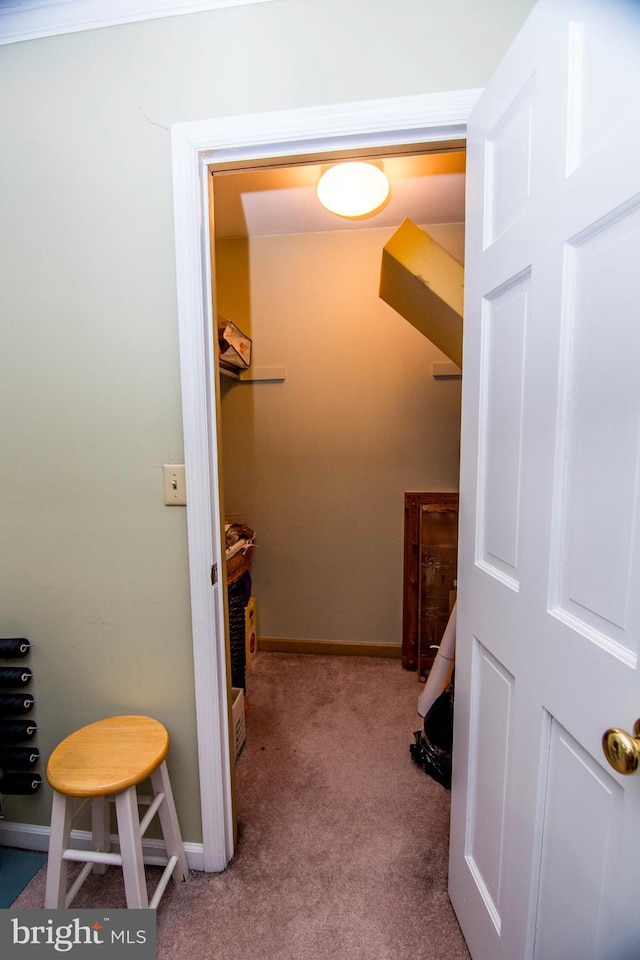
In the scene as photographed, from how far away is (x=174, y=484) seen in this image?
1.22 metres

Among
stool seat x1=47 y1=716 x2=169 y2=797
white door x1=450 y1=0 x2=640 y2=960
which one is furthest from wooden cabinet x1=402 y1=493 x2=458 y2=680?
stool seat x1=47 y1=716 x2=169 y2=797

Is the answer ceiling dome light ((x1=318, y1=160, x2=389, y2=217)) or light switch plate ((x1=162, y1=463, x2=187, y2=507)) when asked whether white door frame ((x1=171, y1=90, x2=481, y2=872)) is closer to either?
light switch plate ((x1=162, y1=463, x2=187, y2=507))

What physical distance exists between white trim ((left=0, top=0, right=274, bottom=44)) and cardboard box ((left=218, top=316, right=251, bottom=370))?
1.15 meters

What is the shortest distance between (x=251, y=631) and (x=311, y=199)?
2431mm

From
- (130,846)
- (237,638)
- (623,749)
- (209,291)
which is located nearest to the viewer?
(623,749)

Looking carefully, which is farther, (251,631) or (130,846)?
(251,631)

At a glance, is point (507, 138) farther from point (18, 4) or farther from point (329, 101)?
point (18, 4)

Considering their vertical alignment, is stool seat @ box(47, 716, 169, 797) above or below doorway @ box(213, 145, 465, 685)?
below

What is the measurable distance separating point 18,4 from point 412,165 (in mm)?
1380

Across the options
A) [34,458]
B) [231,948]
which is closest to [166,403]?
[34,458]

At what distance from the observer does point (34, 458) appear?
129 cm

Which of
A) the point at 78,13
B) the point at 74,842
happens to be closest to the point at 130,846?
the point at 74,842

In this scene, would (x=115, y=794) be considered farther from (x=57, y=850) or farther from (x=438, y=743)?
(x=438, y=743)

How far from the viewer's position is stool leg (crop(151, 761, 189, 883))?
1.23 metres
